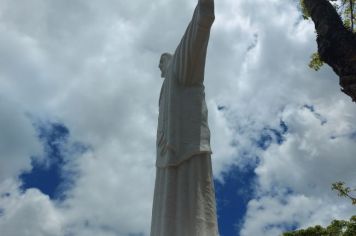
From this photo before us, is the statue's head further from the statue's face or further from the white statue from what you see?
the white statue

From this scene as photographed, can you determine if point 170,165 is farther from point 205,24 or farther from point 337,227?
point 337,227

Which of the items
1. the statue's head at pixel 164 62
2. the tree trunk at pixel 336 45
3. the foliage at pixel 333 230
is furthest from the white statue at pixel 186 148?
the foliage at pixel 333 230

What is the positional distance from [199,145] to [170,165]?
49 centimetres

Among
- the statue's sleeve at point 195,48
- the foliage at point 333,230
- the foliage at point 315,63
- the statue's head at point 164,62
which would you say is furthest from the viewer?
the foliage at point 333,230

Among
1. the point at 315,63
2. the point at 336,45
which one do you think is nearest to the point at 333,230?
the point at 315,63

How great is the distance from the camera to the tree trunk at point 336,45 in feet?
23.5

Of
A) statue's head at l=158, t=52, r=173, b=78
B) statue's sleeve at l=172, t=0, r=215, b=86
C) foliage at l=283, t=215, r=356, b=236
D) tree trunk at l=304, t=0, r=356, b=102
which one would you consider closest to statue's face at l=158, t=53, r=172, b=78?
statue's head at l=158, t=52, r=173, b=78

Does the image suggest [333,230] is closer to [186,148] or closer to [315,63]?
[315,63]

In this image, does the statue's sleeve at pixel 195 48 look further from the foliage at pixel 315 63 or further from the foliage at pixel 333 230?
the foliage at pixel 333 230

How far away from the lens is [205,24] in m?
5.89

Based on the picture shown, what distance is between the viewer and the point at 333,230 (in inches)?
734

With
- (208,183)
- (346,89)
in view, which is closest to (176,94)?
(208,183)

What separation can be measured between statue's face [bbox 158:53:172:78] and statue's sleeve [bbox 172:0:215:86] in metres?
0.68

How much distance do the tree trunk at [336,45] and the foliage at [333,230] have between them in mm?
12167
